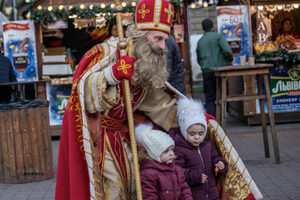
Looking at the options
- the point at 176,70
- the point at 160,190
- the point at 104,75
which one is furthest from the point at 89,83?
the point at 176,70

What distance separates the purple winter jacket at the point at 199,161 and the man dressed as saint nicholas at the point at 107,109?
54 cm

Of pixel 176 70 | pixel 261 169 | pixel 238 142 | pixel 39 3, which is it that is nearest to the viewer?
pixel 261 169

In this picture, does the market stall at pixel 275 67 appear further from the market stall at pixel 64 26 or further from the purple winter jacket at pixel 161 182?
the purple winter jacket at pixel 161 182

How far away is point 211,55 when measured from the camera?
384 inches

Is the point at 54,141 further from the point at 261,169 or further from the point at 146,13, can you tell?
the point at 146,13

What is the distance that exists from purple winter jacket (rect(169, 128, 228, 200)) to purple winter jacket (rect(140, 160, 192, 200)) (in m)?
0.25

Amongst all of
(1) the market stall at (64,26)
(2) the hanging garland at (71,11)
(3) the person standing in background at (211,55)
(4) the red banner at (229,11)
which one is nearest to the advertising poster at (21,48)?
(1) the market stall at (64,26)

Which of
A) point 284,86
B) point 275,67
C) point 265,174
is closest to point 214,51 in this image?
point 275,67

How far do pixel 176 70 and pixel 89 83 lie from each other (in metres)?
5.10

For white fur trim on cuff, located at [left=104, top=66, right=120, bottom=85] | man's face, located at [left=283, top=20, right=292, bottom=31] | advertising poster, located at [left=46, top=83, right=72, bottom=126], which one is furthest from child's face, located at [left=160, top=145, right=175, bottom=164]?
man's face, located at [left=283, top=20, right=292, bottom=31]

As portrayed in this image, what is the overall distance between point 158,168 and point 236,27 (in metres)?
7.51

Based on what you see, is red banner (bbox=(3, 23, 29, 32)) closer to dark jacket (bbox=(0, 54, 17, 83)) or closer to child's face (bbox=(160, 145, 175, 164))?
dark jacket (bbox=(0, 54, 17, 83))

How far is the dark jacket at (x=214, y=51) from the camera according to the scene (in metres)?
9.70

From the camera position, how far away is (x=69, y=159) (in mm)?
3650
